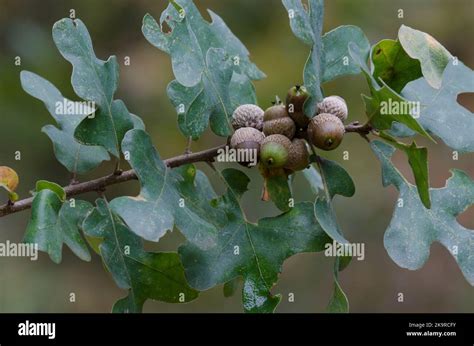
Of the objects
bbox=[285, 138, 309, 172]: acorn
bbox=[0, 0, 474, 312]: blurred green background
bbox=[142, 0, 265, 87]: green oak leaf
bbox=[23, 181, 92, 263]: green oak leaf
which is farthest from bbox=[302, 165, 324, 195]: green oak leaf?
bbox=[0, 0, 474, 312]: blurred green background

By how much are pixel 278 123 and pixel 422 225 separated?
9.1 inches

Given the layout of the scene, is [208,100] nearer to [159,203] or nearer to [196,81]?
[196,81]

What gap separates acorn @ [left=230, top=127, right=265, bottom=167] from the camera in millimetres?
1013

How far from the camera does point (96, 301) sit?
112 inches

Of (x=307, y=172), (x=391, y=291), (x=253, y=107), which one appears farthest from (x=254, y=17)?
(x=253, y=107)

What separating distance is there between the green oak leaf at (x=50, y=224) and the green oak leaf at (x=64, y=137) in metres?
0.14

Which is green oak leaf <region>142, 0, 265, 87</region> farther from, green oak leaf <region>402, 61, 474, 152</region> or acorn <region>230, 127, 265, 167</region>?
green oak leaf <region>402, 61, 474, 152</region>

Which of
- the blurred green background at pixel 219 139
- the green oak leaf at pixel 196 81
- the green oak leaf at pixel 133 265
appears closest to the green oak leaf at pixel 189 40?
the green oak leaf at pixel 196 81

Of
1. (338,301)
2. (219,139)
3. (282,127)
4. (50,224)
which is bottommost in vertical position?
(338,301)

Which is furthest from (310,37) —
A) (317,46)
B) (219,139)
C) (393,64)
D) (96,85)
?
(219,139)

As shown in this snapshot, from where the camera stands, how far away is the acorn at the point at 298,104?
1014 mm

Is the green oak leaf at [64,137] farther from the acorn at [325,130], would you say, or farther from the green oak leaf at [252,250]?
the acorn at [325,130]

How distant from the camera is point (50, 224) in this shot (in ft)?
3.28

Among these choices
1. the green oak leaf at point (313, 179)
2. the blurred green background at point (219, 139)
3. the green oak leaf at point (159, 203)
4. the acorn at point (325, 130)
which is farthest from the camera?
the blurred green background at point (219, 139)
